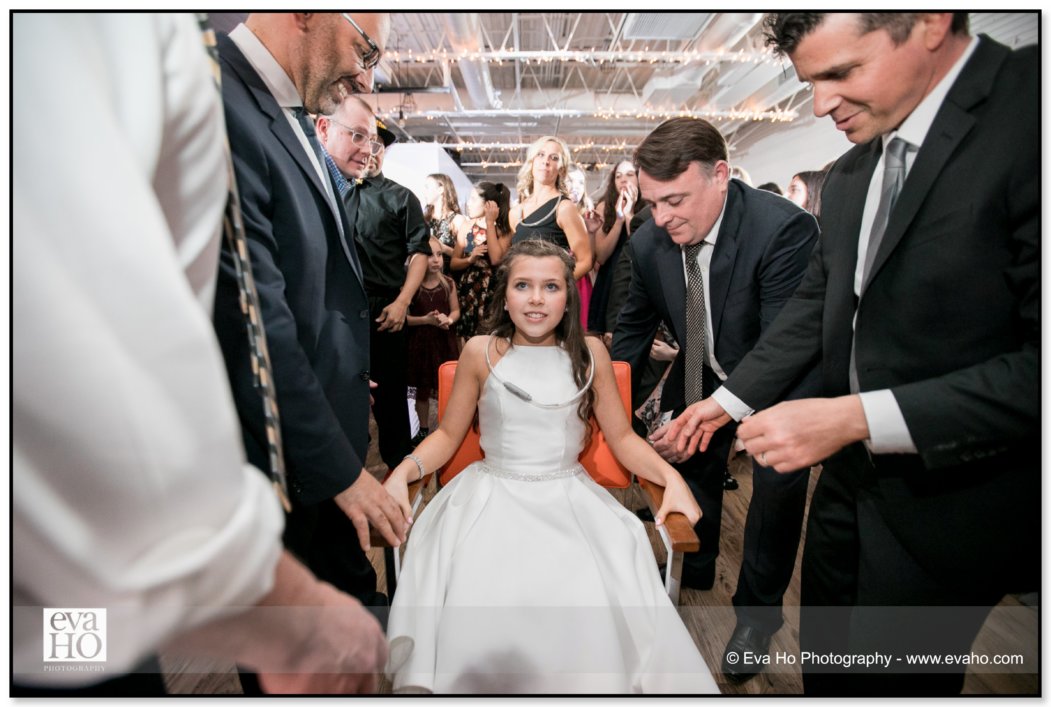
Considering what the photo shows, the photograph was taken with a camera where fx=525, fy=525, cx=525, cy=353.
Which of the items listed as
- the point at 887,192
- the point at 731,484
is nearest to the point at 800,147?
the point at 887,192

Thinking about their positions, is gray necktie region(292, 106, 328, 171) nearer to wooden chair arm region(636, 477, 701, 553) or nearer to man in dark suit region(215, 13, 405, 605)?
man in dark suit region(215, 13, 405, 605)

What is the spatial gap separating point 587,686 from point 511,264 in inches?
42.7

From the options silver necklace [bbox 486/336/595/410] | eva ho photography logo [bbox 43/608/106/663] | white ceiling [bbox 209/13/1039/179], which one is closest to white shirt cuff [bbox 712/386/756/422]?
silver necklace [bbox 486/336/595/410]

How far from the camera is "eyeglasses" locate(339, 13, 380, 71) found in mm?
879

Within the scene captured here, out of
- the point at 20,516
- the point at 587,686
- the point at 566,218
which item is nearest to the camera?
the point at 20,516

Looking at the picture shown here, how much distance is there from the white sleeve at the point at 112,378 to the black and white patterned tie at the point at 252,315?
225 millimetres

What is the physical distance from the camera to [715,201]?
1609mm

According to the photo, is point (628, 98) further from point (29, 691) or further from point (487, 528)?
point (29, 691)

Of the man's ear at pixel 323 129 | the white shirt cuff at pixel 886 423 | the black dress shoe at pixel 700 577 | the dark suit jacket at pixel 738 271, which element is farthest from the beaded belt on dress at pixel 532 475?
the man's ear at pixel 323 129

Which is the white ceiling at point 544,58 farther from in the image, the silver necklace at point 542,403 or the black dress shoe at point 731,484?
the black dress shoe at point 731,484

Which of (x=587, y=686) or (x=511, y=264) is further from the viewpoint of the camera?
(x=511, y=264)

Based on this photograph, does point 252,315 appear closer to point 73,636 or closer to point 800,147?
point 73,636

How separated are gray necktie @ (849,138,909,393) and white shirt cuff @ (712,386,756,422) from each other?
0.87ft

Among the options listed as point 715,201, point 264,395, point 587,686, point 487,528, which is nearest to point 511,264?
point 715,201
